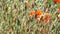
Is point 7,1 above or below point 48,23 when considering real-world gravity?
above

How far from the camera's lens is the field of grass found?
159cm

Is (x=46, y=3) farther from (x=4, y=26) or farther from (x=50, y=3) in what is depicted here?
(x=4, y=26)

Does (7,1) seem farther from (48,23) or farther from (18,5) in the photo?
(48,23)

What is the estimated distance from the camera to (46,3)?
1923mm

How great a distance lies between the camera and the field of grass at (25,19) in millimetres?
1593

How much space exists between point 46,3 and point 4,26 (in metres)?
0.46

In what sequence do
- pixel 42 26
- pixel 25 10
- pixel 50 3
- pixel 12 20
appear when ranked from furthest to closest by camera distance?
pixel 50 3
pixel 25 10
pixel 12 20
pixel 42 26

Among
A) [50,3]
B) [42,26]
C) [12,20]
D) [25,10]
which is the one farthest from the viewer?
[50,3]

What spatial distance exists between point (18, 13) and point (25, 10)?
71mm

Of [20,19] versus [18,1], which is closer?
[20,19]

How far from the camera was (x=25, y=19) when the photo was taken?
5.46ft

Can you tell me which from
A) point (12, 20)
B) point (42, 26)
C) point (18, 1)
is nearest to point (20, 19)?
point (12, 20)

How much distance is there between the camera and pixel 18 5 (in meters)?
1.89

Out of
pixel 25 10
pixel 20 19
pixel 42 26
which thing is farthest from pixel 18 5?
pixel 42 26
